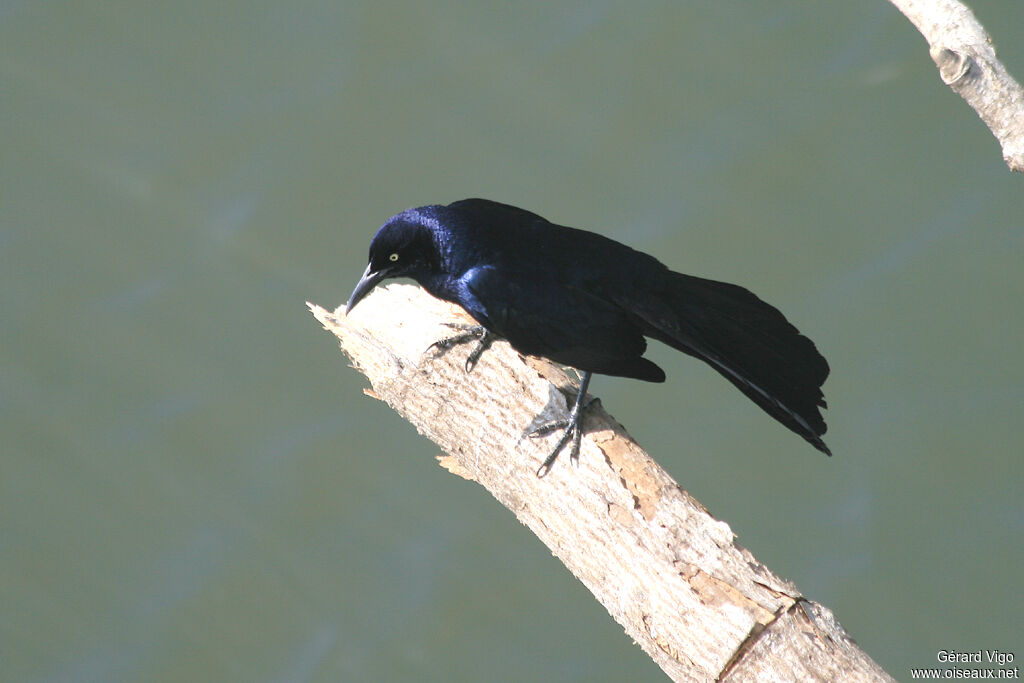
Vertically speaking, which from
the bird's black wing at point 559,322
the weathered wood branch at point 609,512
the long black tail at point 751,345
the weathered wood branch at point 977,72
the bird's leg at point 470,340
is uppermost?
the weathered wood branch at point 977,72

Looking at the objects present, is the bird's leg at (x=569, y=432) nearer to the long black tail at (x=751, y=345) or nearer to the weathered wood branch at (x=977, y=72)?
the long black tail at (x=751, y=345)

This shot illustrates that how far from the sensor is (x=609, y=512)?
12.0ft

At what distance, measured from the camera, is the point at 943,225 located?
22.6ft

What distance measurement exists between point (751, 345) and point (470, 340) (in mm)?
1025

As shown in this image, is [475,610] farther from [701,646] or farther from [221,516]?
[701,646]

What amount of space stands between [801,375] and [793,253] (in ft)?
9.62

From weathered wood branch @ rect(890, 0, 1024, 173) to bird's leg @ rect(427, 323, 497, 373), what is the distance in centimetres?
177

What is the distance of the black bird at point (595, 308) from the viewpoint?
391cm

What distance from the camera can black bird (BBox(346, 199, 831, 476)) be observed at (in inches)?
154

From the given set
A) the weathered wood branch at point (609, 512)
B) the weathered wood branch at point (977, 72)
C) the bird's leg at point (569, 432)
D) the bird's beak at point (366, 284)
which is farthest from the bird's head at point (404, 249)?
the weathered wood branch at point (977, 72)

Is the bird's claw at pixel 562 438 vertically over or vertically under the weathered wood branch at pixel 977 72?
under

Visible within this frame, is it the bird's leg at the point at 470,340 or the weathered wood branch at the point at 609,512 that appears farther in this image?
the bird's leg at the point at 470,340

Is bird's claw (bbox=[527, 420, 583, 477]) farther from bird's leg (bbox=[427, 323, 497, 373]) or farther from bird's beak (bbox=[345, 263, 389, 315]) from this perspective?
bird's beak (bbox=[345, 263, 389, 315])

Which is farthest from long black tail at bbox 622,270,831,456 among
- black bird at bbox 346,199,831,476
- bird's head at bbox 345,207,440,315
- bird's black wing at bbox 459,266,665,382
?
bird's head at bbox 345,207,440,315
